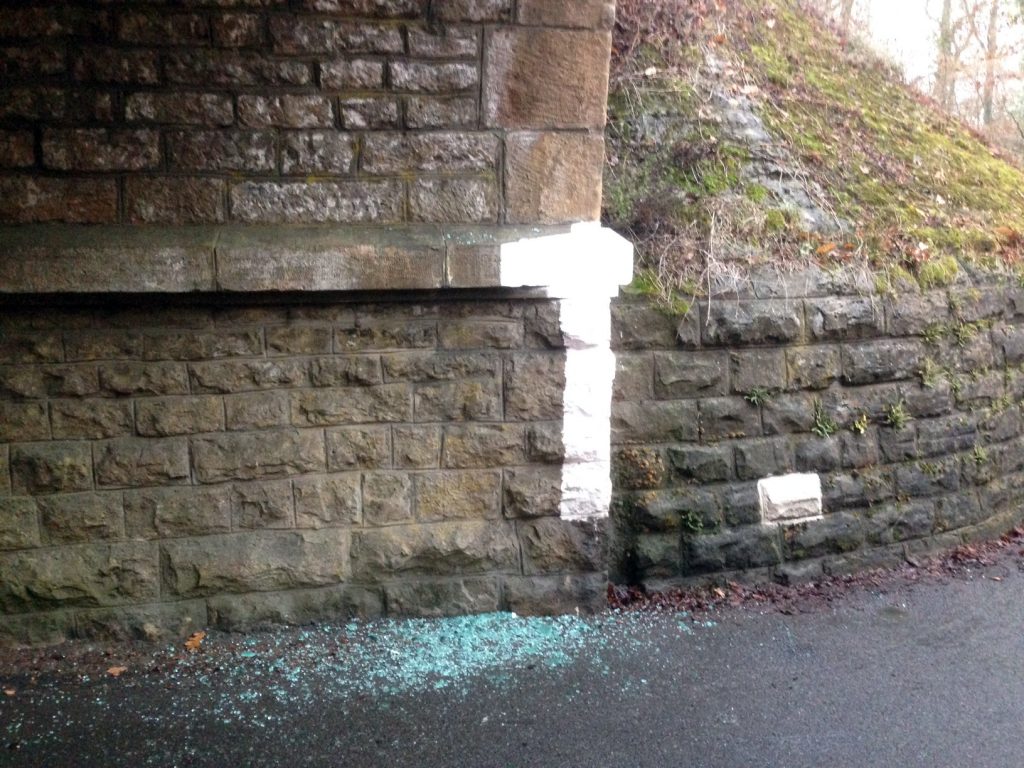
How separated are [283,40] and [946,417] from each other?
4.04 meters

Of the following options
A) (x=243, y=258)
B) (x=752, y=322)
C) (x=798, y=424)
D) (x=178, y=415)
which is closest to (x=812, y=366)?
(x=798, y=424)

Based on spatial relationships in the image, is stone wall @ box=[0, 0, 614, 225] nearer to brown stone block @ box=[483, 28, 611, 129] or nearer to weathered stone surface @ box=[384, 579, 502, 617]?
brown stone block @ box=[483, 28, 611, 129]

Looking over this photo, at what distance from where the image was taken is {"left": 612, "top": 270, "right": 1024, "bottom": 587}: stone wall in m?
4.54

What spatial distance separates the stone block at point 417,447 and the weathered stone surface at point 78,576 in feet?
3.75

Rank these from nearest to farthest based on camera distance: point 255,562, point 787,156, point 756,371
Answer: point 255,562, point 756,371, point 787,156

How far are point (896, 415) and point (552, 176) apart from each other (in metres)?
2.39

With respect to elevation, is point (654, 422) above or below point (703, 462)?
above

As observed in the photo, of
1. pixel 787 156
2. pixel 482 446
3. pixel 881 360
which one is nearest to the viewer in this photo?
pixel 482 446

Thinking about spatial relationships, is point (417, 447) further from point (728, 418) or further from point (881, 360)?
point (881, 360)

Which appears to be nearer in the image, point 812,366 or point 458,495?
point 458,495

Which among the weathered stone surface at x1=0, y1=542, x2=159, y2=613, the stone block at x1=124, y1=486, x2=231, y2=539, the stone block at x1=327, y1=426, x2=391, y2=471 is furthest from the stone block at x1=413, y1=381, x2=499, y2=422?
the weathered stone surface at x1=0, y1=542, x2=159, y2=613

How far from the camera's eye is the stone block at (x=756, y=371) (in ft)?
15.1

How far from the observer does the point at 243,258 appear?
369cm

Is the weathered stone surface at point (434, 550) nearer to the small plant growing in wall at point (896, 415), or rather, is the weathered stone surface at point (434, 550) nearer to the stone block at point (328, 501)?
the stone block at point (328, 501)
